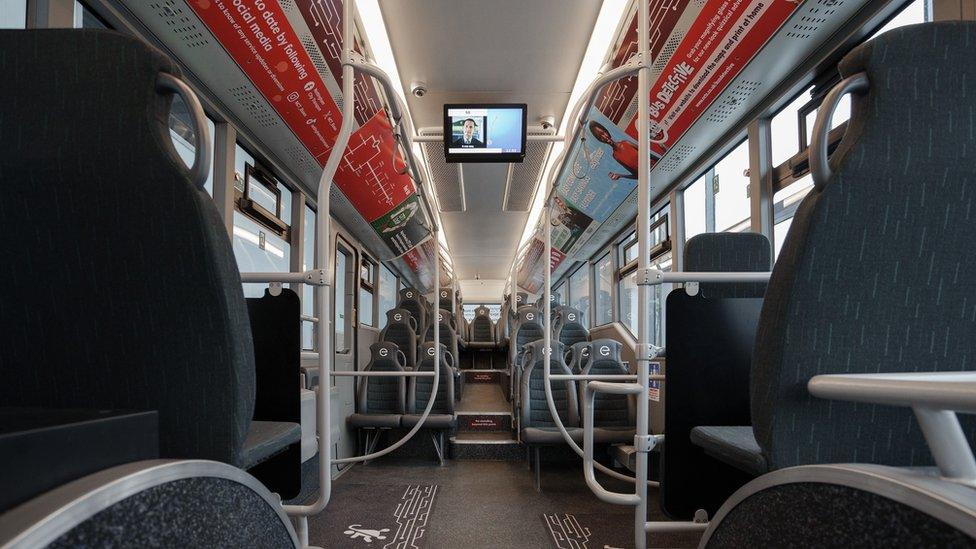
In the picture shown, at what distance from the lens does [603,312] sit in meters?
8.64

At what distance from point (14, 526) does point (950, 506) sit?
0.78 m

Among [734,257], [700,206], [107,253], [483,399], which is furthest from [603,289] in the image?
[107,253]

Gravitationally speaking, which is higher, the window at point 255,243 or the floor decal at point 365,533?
the window at point 255,243

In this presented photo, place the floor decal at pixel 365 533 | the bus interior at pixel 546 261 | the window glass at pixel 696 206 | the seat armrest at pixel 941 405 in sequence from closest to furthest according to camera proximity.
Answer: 1. the seat armrest at pixel 941 405
2. the bus interior at pixel 546 261
3. the floor decal at pixel 365 533
4. the window glass at pixel 696 206

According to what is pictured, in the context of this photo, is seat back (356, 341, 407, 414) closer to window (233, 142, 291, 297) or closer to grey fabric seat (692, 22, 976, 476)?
window (233, 142, 291, 297)

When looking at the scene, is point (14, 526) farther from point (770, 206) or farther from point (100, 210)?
point (770, 206)

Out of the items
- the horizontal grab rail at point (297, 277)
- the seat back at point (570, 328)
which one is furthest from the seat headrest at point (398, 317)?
the horizontal grab rail at point (297, 277)

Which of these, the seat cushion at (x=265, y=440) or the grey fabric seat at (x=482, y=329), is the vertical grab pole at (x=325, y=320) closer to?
the seat cushion at (x=265, y=440)

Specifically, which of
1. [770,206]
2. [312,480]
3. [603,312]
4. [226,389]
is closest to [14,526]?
[226,389]

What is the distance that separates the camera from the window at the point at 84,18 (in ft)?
→ 6.97

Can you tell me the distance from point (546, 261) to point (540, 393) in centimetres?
205

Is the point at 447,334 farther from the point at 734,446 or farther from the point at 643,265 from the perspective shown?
the point at 734,446

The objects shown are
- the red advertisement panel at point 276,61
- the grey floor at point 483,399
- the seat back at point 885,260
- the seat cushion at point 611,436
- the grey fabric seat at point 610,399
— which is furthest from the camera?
the grey floor at point 483,399

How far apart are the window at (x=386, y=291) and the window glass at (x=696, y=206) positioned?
5021mm
